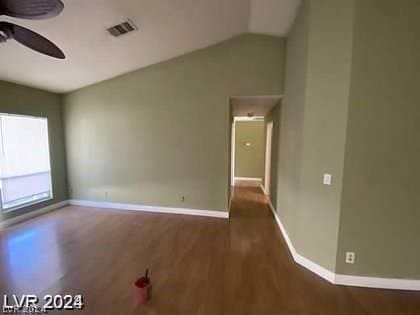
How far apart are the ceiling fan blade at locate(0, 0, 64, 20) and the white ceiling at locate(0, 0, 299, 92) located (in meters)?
1.20

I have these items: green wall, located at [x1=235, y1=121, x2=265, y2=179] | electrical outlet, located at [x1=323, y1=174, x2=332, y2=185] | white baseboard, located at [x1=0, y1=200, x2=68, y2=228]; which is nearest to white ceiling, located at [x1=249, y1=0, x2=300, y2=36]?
electrical outlet, located at [x1=323, y1=174, x2=332, y2=185]

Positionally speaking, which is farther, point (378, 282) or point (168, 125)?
point (168, 125)

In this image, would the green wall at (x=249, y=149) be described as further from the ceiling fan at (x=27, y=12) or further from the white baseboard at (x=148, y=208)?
the ceiling fan at (x=27, y=12)

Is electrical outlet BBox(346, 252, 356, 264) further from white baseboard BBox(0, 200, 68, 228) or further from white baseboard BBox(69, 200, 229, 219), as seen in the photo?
white baseboard BBox(0, 200, 68, 228)

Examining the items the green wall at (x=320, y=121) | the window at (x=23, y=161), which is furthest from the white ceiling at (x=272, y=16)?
the window at (x=23, y=161)

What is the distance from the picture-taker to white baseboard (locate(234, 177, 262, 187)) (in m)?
7.68

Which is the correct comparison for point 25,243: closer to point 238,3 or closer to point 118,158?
point 118,158

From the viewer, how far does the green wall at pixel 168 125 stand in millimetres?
4060

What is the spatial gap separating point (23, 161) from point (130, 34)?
11.1 feet

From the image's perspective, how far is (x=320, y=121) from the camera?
8.00 ft

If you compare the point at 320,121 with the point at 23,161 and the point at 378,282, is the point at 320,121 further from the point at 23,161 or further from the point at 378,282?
the point at 23,161

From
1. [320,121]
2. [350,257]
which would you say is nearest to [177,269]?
[350,257]

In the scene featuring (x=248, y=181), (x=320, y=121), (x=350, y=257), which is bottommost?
(x=248, y=181)

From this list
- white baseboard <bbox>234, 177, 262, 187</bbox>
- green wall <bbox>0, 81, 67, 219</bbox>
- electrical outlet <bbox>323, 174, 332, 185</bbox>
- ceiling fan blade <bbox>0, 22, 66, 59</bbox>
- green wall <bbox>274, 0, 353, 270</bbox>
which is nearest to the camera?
ceiling fan blade <bbox>0, 22, 66, 59</bbox>
